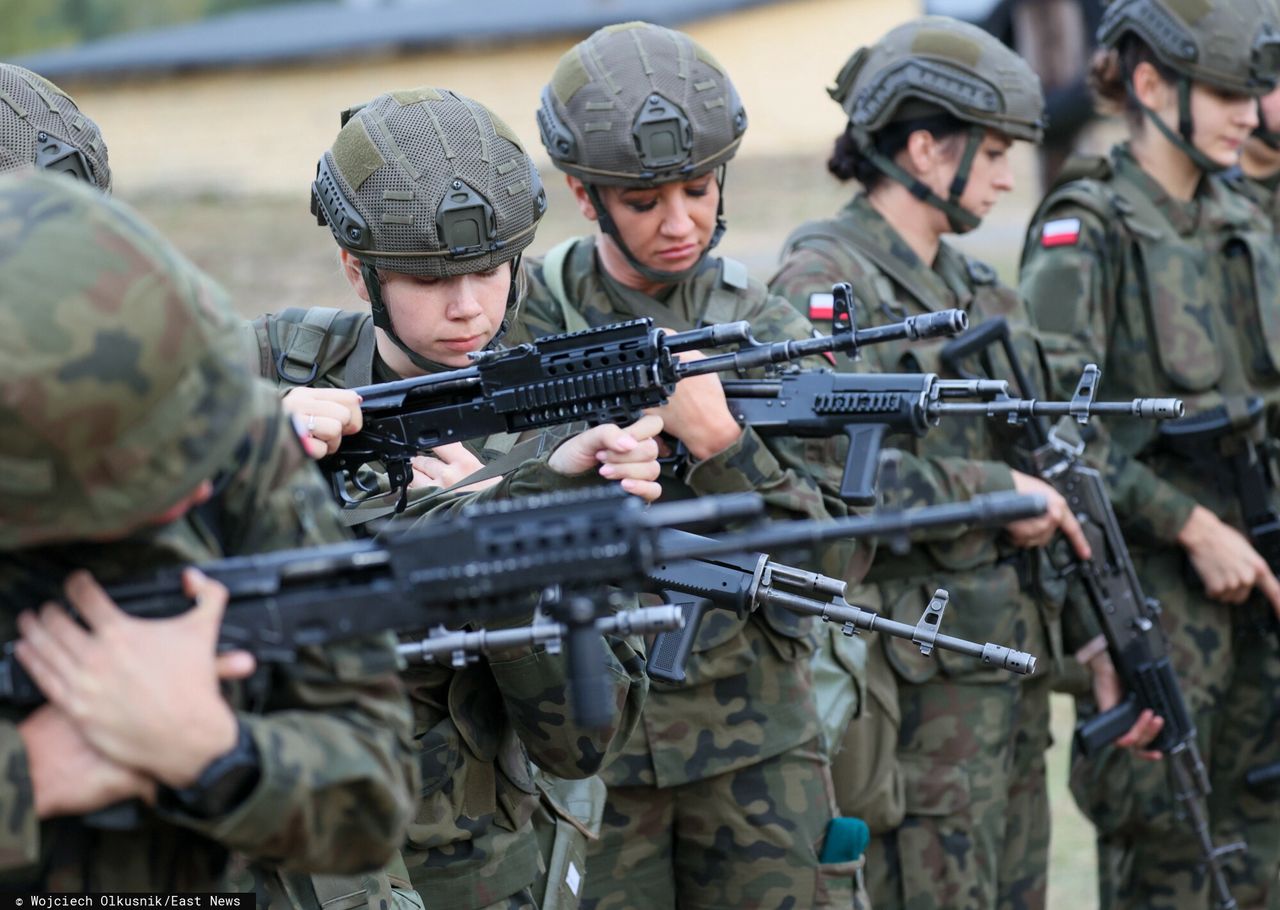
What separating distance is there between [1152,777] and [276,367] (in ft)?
11.8

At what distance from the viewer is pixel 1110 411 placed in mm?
3975

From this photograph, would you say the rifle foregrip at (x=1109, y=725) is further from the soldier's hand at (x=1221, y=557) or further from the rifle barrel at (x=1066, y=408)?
the rifle barrel at (x=1066, y=408)

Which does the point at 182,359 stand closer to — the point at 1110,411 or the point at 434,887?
the point at 434,887

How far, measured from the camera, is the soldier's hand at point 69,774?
233 cm

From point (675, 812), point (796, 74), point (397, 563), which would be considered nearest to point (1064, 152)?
point (796, 74)

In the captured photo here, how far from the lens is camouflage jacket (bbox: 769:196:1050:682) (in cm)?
539

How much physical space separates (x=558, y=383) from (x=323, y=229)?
1588 cm

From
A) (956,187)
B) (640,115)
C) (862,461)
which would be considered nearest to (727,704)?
(862,461)

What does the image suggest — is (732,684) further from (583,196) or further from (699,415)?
(583,196)

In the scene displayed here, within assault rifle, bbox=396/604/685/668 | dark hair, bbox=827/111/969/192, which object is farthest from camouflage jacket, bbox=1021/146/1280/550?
assault rifle, bbox=396/604/685/668

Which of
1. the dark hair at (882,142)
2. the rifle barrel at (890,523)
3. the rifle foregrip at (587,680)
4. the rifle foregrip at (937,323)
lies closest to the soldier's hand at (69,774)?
the rifle foregrip at (587,680)

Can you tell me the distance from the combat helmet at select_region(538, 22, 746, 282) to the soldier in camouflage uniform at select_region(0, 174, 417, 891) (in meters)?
2.24

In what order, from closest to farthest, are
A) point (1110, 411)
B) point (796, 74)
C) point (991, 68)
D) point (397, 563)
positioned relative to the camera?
point (397, 563)
point (1110, 411)
point (991, 68)
point (796, 74)

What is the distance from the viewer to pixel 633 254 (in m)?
4.73
